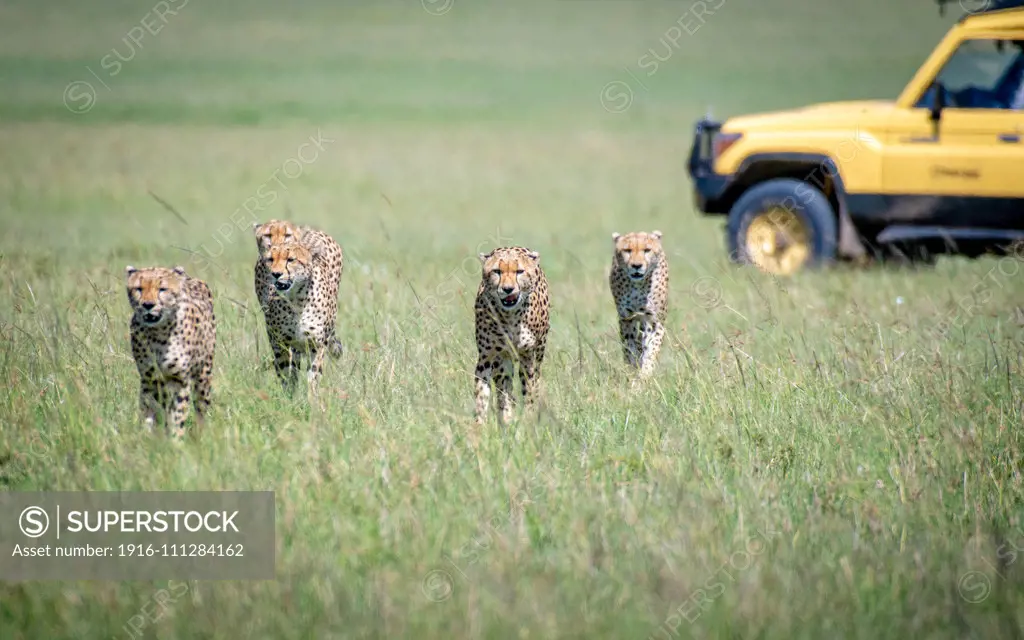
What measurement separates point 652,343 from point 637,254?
0.51 metres

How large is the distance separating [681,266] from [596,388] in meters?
6.37

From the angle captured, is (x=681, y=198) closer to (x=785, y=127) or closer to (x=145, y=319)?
(x=785, y=127)

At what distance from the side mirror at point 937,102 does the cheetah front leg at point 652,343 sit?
13.3 feet

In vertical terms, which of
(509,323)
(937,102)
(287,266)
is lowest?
(509,323)

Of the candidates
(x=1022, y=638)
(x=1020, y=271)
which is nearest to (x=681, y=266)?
(x=1020, y=271)

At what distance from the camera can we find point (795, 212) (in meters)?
11.7

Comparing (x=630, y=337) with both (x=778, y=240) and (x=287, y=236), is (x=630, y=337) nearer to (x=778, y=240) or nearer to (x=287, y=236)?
(x=287, y=236)

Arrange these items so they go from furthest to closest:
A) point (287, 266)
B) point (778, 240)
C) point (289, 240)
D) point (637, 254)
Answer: point (778, 240)
point (637, 254)
point (289, 240)
point (287, 266)

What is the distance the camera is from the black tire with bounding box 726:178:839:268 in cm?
1159

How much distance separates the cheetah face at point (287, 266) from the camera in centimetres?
713

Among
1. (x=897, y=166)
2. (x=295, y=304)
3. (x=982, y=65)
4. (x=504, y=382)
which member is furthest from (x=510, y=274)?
(x=982, y=65)

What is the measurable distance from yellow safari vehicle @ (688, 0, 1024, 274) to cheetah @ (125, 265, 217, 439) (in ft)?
18.9

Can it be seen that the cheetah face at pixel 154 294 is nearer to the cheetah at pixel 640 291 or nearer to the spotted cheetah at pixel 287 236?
the spotted cheetah at pixel 287 236

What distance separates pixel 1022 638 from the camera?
440 centimetres
